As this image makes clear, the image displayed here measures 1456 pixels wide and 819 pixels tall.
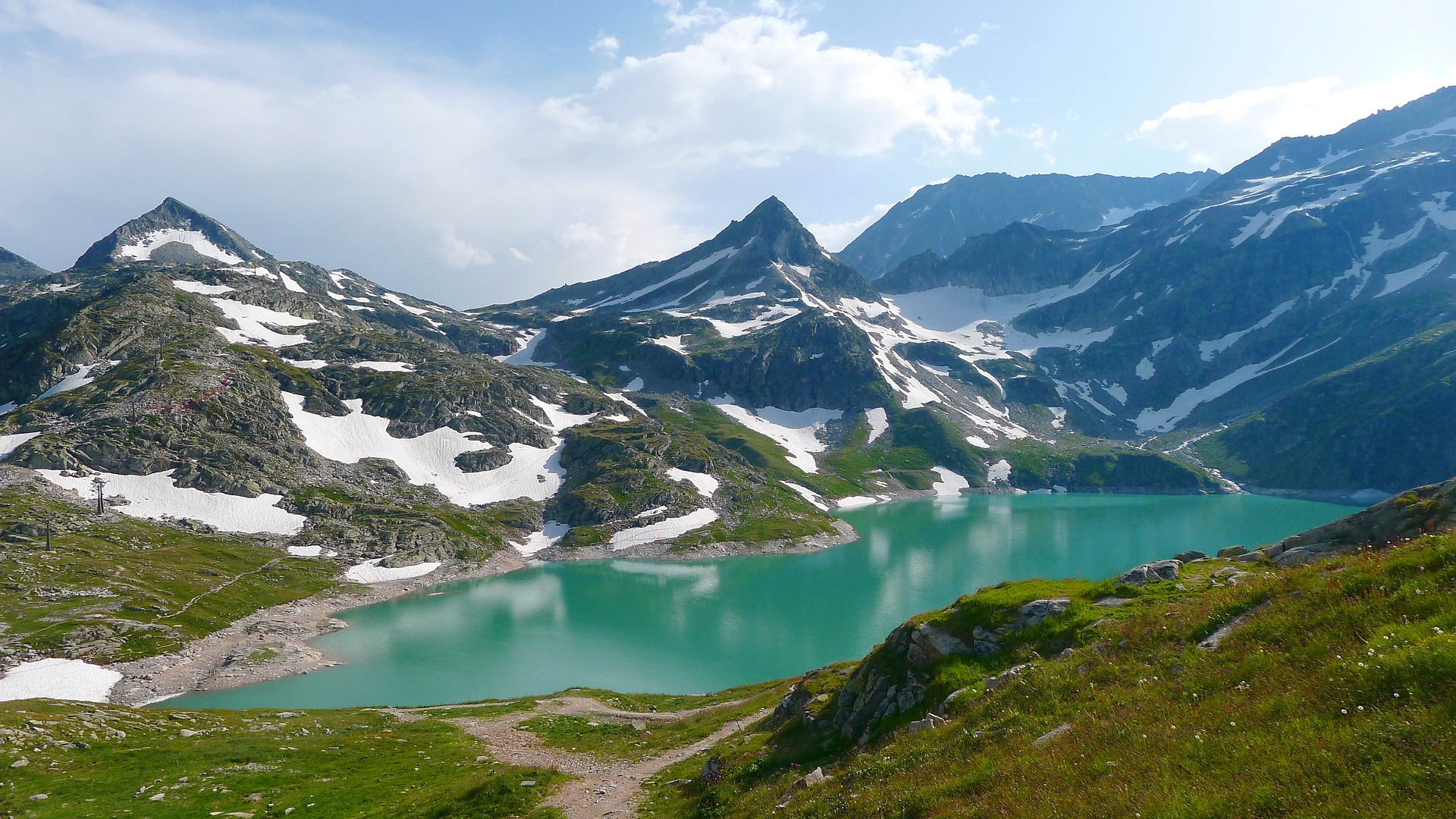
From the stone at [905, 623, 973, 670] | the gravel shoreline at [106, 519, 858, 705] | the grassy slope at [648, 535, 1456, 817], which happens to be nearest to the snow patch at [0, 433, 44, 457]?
the gravel shoreline at [106, 519, 858, 705]

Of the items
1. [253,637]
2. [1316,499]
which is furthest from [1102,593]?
[1316,499]

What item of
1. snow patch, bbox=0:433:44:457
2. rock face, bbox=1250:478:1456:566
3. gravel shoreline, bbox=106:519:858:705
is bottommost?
gravel shoreline, bbox=106:519:858:705

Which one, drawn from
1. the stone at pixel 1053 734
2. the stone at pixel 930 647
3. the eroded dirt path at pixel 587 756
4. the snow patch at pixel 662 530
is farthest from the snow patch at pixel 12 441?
the stone at pixel 1053 734

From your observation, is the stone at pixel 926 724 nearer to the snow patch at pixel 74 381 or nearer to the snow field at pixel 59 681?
the snow field at pixel 59 681

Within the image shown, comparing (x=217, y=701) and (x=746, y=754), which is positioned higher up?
(x=746, y=754)

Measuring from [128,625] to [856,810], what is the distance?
289 feet

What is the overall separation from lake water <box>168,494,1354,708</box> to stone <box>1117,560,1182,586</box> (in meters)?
52.4

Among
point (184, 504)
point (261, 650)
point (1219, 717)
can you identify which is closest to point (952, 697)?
point (1219, 717)

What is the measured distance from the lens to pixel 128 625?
218ft

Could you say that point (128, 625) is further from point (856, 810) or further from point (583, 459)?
point (583, 459)

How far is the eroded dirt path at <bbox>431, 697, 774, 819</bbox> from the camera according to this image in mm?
22719

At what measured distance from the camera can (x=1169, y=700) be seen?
10867 millimetres

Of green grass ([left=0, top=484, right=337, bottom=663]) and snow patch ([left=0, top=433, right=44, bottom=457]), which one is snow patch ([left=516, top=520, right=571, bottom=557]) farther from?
snow patch ([left=0, top=433, right=44, bottom=457])

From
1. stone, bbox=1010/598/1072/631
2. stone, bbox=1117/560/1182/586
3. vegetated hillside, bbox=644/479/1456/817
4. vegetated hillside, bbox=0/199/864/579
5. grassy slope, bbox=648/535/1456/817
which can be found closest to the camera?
grassy slope, bbox=648/535/1456/817
